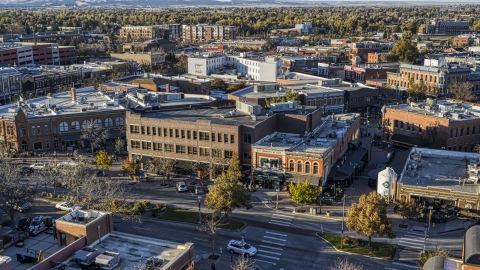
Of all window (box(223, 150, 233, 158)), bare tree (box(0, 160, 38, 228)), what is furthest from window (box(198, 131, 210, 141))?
bare tree (box(0, 160, 38, 228))

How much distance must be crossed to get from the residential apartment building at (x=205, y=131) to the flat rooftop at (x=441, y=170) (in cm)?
1635

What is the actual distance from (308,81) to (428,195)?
229 feet

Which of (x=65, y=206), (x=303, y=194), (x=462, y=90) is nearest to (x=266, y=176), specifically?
(x=303, y=194)

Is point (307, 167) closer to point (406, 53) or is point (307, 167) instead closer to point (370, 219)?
point (370, 219)

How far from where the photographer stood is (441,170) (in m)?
64.2

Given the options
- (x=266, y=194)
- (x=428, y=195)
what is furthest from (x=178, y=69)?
(x=428, y=195)

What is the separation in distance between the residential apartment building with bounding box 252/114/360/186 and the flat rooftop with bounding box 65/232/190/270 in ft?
90.9

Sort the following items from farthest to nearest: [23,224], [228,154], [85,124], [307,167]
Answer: [85,124]
[228,154]
[307,167]
[23,224]

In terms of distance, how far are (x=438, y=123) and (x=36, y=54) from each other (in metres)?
141

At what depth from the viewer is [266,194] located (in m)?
65.5

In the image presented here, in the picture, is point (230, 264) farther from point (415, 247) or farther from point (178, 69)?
point (178, 69)

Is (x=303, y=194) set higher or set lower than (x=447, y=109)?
lower

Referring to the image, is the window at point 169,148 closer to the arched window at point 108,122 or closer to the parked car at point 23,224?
the arched window at point 108,122

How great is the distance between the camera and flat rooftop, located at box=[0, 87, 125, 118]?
88188 mm
